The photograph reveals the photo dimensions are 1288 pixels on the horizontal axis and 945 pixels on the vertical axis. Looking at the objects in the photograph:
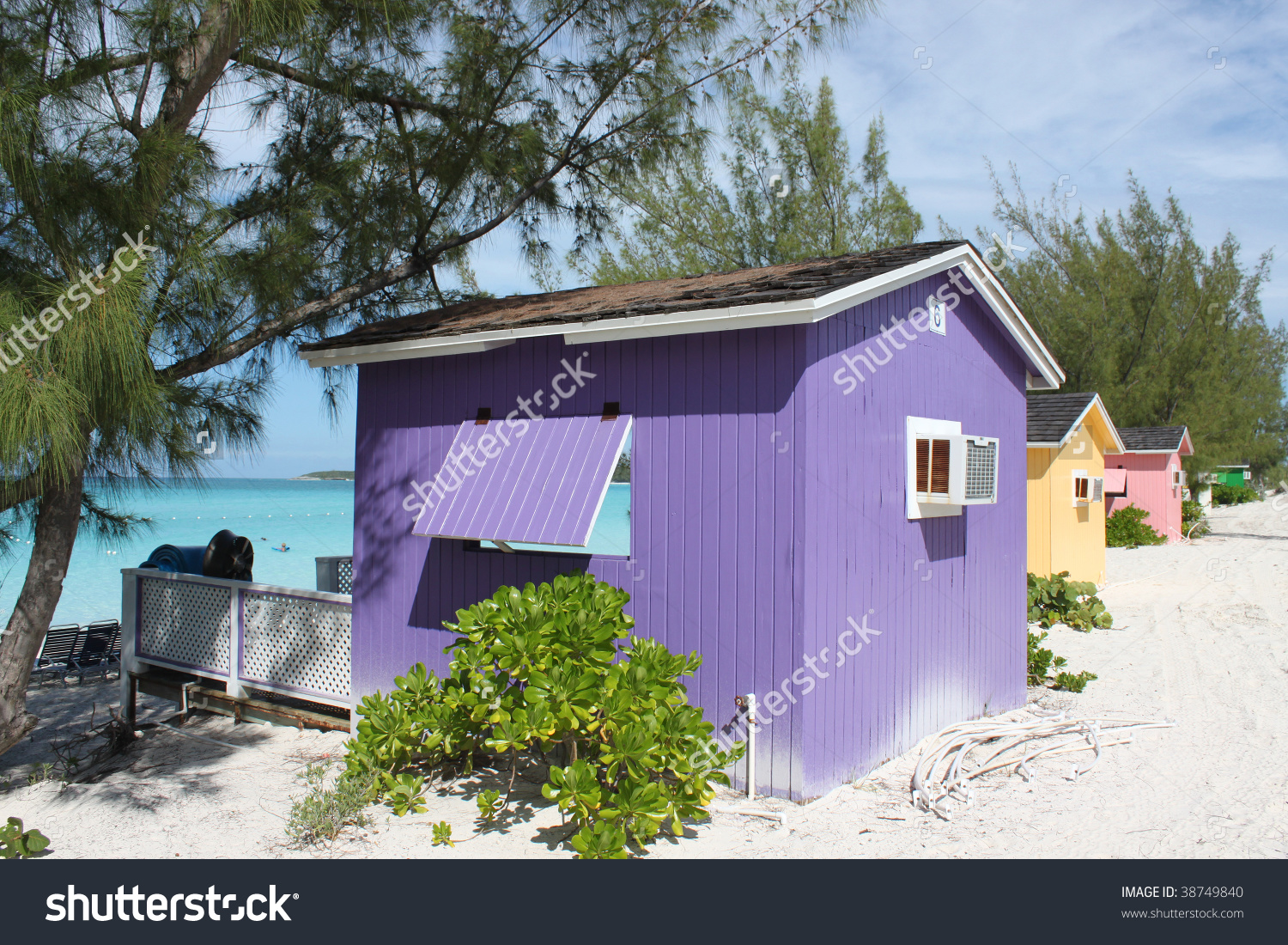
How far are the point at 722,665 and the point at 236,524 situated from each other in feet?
194

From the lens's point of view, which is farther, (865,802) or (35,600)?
(35,600)

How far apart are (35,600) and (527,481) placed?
12.2ft

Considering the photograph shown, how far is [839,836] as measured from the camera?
15.8 feet

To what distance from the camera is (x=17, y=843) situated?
16.2 feet

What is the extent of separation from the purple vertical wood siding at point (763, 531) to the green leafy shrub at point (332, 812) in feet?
4.88

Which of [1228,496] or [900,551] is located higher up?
[1228,496]

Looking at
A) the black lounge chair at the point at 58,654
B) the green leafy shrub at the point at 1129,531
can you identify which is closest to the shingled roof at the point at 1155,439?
the green leafy shrub at the point at 1129,531

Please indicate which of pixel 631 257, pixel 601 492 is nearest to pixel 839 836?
pixel 601 492

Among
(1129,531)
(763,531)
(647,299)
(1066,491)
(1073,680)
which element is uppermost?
(647,299)

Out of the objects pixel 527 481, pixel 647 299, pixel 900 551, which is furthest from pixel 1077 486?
pixel 527 481

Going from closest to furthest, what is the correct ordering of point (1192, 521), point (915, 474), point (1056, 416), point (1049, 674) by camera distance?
1. point (915, 474)
2. point (1049, 674)
3. point (1056, 416)
4. point (1192, 521)

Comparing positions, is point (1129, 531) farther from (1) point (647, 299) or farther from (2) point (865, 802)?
(1) point (647, 299)

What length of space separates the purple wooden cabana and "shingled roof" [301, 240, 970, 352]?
4cm
